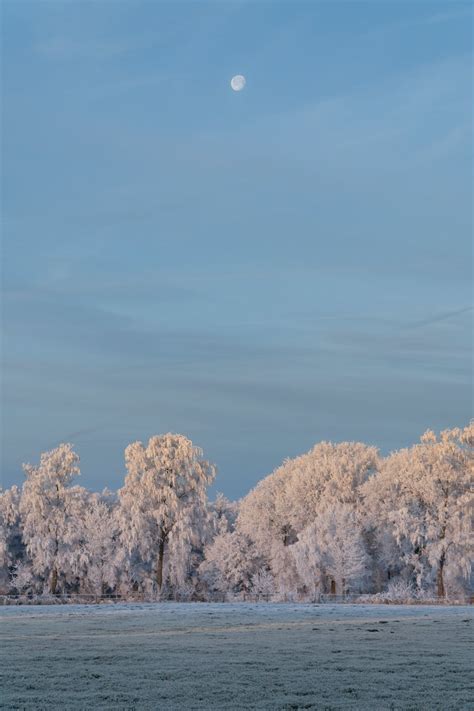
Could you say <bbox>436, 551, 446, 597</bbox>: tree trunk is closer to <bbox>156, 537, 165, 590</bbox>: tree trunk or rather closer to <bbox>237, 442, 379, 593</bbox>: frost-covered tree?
<bbox>237, 442, 379, 593</bbox>: frost-covered tree

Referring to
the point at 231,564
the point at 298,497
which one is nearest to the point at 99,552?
the point at 231,564

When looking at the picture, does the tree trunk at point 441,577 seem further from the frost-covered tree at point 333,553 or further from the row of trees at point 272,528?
the frost-covered tree at point 333,553

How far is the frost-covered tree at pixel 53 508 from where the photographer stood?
8219 cm

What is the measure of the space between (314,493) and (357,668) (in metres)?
63.4

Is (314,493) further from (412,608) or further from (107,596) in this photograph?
(412,608)

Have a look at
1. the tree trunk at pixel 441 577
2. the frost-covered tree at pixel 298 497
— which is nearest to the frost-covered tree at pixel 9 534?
the frost-covered tree at pixel 298 497

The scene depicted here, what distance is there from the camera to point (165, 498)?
7906cm

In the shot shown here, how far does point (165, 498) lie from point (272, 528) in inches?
655

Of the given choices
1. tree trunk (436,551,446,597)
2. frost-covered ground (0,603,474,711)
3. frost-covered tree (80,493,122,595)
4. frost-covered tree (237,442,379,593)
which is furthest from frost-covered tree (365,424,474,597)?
frost-covered ground (0,603,474,711)

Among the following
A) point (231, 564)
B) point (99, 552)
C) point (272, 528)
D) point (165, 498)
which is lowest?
point (231, 564)

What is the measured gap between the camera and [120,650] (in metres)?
31.0

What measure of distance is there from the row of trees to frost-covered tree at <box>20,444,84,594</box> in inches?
4.7

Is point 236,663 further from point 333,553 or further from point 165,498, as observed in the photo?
point 333,553

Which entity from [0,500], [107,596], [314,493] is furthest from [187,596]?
[0,500]
